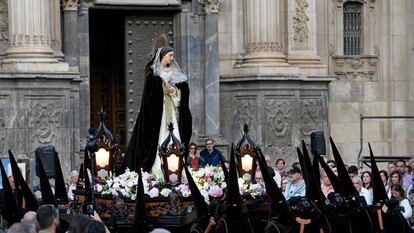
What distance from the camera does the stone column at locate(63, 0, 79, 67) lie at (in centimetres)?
2811

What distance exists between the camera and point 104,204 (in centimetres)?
1942

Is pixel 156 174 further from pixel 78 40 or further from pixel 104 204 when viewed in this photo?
pixel 78 40

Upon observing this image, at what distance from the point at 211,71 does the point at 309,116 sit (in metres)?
2.07

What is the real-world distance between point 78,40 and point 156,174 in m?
8.84

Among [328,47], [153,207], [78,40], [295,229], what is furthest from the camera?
[328,47]

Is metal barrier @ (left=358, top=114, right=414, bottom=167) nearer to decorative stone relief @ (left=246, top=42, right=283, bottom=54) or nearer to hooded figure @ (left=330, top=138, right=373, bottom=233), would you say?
decorative stone relief @ (left=246, top=42, right=283, bottom=54)

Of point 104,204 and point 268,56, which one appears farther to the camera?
point 268,56

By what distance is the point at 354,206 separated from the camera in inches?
745

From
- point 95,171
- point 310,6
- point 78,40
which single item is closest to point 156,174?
point 95,171

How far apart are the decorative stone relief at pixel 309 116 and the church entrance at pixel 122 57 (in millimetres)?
2866

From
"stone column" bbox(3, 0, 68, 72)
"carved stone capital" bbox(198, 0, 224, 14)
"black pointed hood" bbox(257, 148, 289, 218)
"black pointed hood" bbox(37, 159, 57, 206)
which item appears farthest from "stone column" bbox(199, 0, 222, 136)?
"black pointed hood" bbox(37, 159, 57, 206)

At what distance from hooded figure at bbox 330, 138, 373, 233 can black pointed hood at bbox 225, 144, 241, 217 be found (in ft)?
4.74

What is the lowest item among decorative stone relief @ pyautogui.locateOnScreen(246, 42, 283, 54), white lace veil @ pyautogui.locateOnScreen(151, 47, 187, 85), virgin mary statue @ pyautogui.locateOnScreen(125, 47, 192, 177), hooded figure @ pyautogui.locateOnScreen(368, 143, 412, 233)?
hooded figure @ pyautogui.locateOnScreen(368, 143, 412, 233)

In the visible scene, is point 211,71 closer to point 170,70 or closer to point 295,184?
point 295,184
